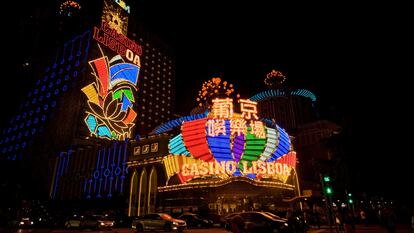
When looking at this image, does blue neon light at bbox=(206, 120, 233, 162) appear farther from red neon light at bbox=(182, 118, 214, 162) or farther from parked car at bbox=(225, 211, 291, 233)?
parked car at bbox=(225, 211, 291, 233)

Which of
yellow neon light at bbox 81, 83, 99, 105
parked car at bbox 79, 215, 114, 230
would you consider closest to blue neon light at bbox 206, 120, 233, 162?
parked car at bbox 79, 215, 114, 230

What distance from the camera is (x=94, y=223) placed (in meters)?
23.9

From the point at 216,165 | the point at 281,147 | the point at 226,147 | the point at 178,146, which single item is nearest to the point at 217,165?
the point at 216,165

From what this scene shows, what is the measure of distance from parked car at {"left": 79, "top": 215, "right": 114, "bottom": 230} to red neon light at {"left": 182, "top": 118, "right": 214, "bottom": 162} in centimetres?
1156

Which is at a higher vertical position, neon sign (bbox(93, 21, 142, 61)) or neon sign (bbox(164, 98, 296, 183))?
neon sign (bbox(93, 21, 142, 61))

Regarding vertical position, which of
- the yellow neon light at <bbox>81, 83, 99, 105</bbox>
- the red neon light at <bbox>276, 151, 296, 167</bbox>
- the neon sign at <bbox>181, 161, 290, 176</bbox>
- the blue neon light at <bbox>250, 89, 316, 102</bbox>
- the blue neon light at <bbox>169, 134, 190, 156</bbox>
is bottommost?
the neon sign at <bbox>181, 161, 290, 176</bbox>

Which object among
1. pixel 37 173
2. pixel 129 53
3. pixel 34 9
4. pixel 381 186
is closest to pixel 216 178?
pixel 381 186

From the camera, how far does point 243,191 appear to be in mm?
34406

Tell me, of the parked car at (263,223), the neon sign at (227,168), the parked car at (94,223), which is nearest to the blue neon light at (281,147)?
the neon sign at (227,168)

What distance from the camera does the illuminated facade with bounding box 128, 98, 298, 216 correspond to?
32.3 meters

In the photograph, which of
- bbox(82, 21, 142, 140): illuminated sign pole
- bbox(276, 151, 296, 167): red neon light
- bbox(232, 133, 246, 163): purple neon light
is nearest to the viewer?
bbox(232, 133, 246, 163): purple neon light

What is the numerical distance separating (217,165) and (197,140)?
3.48 meters

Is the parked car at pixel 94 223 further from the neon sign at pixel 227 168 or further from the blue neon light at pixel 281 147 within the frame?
the blue neon light at pixel 281 147

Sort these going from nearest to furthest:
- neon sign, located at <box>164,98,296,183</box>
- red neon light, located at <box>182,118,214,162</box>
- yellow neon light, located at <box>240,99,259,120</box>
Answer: neon sign, located at <box>164,98,296,183</box> < red neon light, located at <box>182,118,214,162</box> < yellow neon light, located at <box>240,99,259,120</box>
